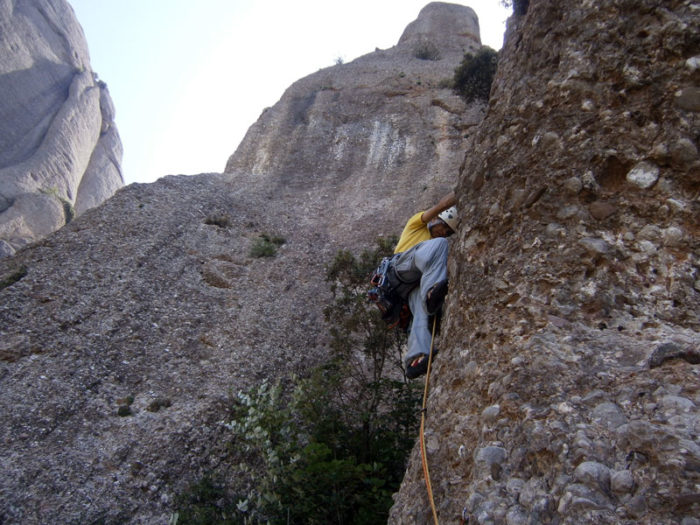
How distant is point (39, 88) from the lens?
140ft

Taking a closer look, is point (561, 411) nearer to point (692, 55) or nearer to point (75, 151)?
point (692, 55)

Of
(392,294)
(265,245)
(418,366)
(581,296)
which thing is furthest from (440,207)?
(265,245)

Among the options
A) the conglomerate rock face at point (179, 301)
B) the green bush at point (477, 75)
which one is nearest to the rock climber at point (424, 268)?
the conglomerate rock face at point (179, 301)

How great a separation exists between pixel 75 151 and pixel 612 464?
48989mm

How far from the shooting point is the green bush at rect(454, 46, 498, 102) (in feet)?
67.5

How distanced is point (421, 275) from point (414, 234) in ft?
2.48

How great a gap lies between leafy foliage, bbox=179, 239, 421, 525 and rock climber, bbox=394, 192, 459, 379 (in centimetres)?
139

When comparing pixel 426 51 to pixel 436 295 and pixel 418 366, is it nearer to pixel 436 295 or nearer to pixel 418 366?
pixel 436 295

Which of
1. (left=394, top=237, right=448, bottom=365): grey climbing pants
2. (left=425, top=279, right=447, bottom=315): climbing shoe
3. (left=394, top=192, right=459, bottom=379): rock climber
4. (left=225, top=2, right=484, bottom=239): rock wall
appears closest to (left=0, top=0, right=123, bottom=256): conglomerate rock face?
(left=225, top=2, right=484, bottom=239): rock wall

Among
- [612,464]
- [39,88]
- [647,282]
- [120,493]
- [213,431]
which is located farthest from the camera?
[39,88]

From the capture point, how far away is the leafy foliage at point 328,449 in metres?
5.61

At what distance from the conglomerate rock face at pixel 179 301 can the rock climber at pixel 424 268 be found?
4.84 m

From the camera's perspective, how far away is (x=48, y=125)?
42.2 meters

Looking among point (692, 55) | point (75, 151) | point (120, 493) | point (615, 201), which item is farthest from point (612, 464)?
point (75, 151)
